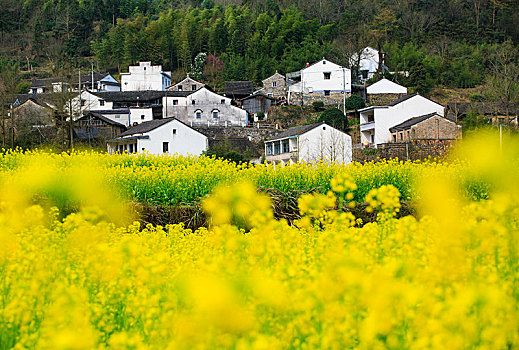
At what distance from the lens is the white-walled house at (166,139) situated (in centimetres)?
3756

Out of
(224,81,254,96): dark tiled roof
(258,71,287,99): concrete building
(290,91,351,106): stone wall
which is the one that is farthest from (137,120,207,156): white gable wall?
(258,71,287,99): concrete building

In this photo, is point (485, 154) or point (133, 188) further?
point (485, 154)

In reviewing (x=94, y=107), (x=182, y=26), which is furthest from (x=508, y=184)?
(x=182, y=26)

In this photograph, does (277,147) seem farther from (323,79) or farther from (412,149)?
(323,79)

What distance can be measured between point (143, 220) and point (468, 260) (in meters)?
6.97

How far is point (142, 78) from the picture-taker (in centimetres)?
7025

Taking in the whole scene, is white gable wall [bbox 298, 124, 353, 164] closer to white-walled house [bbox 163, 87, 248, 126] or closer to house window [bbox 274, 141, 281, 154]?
house window [bbox 274, 141, 281, 154]

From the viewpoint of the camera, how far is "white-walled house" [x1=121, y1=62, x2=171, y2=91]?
70000 mm

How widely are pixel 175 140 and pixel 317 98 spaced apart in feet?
77.1

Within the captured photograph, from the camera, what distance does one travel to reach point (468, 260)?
3557 millimetres

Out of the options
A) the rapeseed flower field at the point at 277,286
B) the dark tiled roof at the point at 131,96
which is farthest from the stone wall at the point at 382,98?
the rapeseed flower field at the point at 277,286

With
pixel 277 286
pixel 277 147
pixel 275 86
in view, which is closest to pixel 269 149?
pixel 277 147

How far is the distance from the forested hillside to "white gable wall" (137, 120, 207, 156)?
1160 inches

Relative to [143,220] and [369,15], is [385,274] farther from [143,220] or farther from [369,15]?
[369,15]
